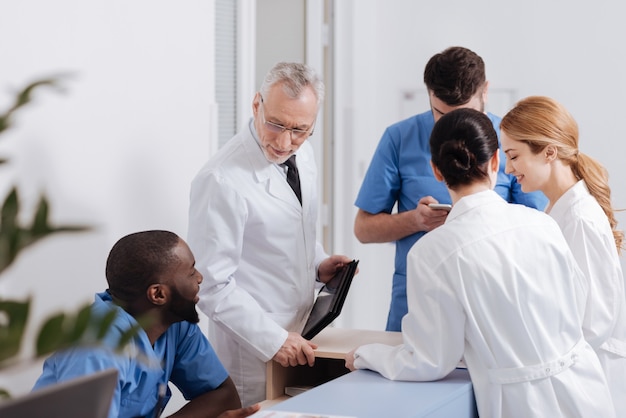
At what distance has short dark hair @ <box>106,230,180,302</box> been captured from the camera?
71.1 inches

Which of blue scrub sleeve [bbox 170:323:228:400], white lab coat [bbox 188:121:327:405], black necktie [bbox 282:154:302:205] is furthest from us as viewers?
black necktie [bbox 282:154:302:205]

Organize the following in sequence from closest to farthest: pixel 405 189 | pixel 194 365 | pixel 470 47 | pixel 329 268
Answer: pixel 194 365 → pixel 329 268 → pixel 405 189 → pixel 470 47

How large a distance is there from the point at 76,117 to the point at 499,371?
1195 millimetres

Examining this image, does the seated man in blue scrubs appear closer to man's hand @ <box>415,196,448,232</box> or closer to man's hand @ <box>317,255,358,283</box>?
man's hand @ <box>317,255,358,283</box>

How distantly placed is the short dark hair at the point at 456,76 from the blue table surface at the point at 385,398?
869 millimetres

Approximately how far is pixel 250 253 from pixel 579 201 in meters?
0.89

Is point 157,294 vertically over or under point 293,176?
under

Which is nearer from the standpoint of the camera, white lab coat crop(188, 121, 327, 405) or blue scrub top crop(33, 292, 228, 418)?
blue scrub top crop(33, 292, 228, 418)

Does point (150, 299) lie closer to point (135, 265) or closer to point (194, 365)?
point (135, 265)

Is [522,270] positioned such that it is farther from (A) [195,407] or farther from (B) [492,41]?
(B) [492,41]

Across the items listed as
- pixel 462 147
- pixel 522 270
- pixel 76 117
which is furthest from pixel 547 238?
pixel 76 117

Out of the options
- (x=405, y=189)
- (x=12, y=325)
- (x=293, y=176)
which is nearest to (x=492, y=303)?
(x=293, y=176)

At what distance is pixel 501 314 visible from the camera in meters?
1.73

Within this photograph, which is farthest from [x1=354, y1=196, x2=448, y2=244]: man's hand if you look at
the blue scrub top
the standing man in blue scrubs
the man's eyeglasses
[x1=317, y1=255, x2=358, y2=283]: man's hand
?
the blue scrub top
